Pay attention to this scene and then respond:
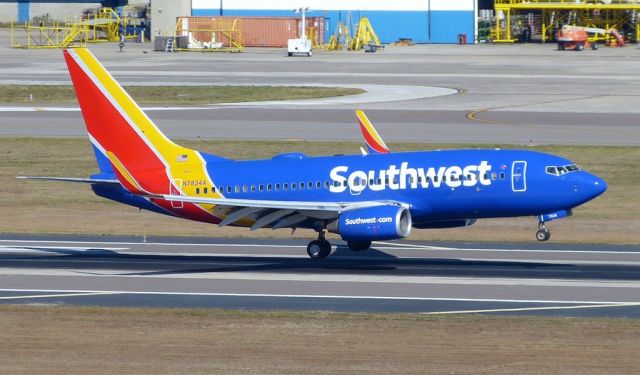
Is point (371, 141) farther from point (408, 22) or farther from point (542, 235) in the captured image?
point (408, 22)

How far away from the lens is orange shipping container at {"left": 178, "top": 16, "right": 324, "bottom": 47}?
16825 cm

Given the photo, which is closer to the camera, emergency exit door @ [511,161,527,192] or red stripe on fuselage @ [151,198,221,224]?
emergency exit door @ [511,161,527,192]

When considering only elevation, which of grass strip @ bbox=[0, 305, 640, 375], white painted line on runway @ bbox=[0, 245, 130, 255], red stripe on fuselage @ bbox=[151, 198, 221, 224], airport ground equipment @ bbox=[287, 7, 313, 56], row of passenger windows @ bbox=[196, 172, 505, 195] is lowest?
grass strip @ bbox=[0, 305, 640, 375]

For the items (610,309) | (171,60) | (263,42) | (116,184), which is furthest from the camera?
(263,42)

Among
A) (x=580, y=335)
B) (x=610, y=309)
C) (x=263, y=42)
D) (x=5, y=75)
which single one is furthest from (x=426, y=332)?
(x=263, y=42)

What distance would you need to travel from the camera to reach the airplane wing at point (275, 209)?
40.7 m

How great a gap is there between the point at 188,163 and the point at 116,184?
8.89ft

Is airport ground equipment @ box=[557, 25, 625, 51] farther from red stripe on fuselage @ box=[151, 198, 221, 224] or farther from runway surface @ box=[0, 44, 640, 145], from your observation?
red stripe on fuselage @ box=[151, 198, 221, 224]

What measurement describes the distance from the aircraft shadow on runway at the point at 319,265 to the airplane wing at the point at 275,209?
1.66 meters

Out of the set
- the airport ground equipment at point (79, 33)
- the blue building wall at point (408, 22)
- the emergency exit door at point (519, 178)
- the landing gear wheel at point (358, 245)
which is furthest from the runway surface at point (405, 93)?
the emergency exit door at point (519, 178)

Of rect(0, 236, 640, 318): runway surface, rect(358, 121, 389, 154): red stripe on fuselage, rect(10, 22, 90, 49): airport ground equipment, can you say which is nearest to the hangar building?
rect(10, 22, 90, 49): airport ground equipment

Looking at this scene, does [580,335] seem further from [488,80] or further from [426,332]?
[488,80]

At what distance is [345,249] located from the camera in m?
46.2

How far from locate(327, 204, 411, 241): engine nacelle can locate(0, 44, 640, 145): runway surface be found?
35092mm
